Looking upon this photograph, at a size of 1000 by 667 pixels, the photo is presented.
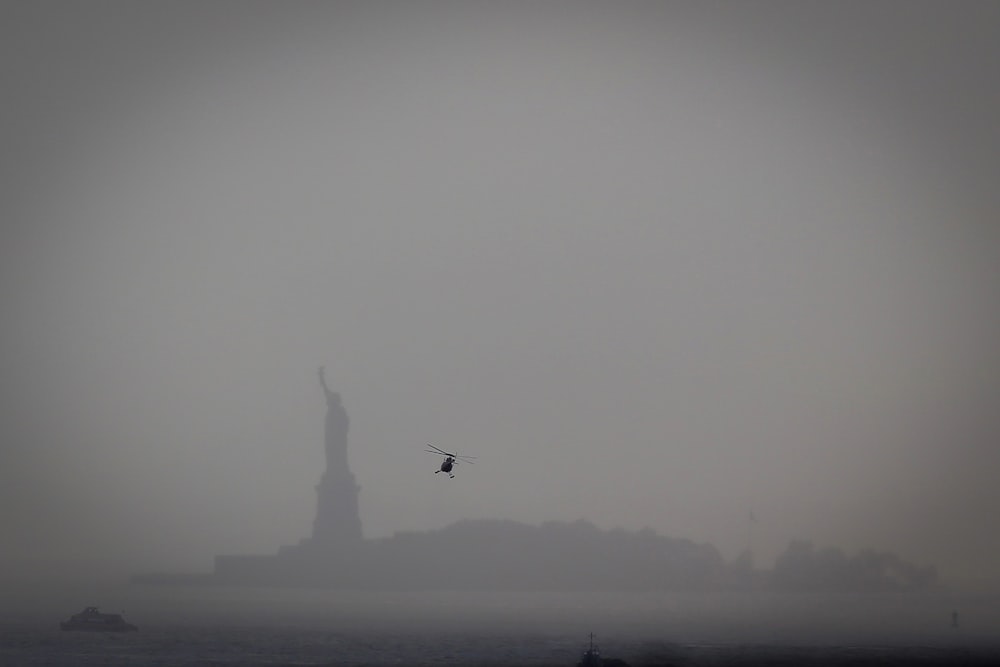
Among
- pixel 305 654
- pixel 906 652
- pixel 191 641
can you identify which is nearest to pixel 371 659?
pixel 305 654

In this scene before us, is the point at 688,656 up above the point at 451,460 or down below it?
below

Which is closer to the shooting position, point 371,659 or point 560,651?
point 371,659

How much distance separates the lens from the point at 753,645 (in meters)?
175

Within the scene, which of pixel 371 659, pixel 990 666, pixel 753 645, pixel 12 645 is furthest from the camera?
pixel 12 645

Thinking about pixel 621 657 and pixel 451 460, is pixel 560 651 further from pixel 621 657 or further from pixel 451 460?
pixel 451 460

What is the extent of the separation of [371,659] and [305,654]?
12.6m

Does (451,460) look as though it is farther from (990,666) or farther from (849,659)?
(990,666)

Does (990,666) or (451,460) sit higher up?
(451,460)

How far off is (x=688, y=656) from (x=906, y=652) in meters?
35.0

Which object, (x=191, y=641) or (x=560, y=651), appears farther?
(x=191, y=641)

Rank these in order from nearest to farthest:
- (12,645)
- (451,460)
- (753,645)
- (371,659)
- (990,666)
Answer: (451,460)
(990,666)
(371,659)
(753,645)
(12,645)

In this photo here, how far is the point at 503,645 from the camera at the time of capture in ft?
634

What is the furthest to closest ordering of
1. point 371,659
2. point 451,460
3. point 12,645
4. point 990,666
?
point 12,645 < point 371,659 < point 990,666 < point 451,460

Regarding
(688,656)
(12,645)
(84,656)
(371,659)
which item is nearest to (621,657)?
(688,656)
